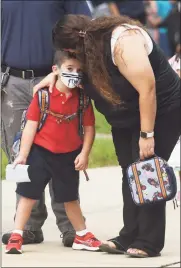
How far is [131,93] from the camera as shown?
6.09m

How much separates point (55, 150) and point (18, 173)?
0.89 ft

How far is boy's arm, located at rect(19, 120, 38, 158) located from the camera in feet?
21.1

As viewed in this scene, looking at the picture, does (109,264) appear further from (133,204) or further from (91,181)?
(91,181)

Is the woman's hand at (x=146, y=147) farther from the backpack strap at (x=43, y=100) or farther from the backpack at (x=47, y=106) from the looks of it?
the backpack strap at (x=43, y=100)

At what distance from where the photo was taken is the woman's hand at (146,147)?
20.1 feet

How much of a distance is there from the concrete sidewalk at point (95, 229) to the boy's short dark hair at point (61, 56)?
1157 millimetres

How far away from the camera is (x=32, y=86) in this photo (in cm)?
680

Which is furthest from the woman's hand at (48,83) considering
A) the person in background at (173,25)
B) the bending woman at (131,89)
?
the person in background at (173,25)

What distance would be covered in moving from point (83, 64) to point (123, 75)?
325 millimetres

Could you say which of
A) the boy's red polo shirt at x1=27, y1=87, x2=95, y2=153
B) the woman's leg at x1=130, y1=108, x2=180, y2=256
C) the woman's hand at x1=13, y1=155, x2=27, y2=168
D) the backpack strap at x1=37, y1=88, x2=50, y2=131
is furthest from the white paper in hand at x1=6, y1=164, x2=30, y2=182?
the woman's leg at x1=130, y1=108, x2=180, y2=256

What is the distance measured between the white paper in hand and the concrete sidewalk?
1.50 ft

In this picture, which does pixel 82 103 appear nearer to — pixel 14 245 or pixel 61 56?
pixel 61 56

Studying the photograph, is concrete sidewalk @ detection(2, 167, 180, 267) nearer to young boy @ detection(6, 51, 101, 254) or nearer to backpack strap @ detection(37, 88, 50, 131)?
young boy @ detection(6, 51, 101, 254)

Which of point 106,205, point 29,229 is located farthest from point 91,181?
point 29,229
